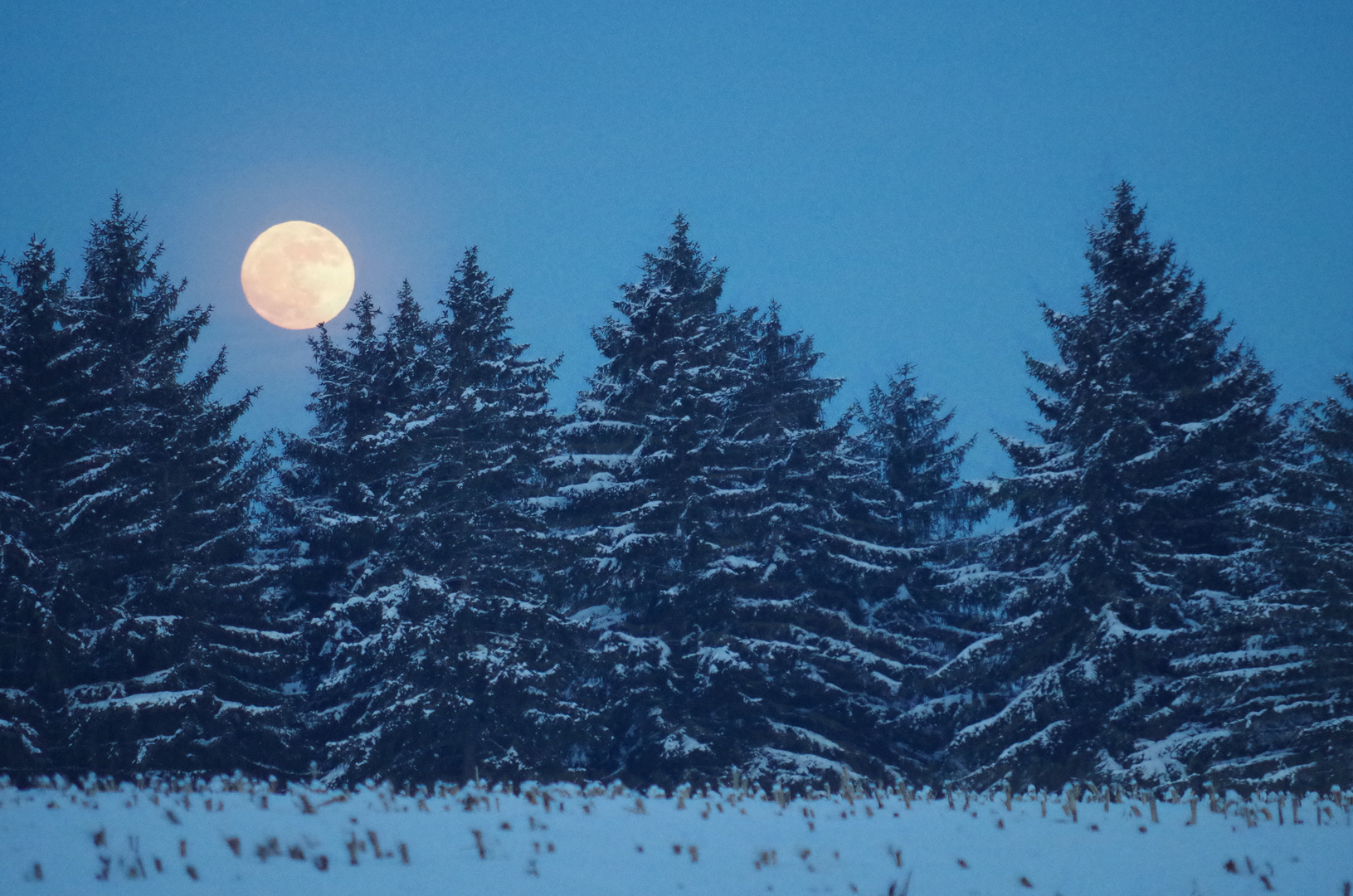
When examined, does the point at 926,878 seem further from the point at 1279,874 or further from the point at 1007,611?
the point at 1007,611

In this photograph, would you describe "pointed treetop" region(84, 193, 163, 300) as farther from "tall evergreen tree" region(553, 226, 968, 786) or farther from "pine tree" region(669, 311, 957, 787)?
"pine tree" region(669, 311, 957, 787)

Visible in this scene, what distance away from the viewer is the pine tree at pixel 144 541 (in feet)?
56.5

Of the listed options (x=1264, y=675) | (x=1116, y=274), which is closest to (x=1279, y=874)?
(x=1264, y=675)

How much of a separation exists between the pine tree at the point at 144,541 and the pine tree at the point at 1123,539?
49.0ft

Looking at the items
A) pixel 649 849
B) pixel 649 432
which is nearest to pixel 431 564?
pixel 649 432

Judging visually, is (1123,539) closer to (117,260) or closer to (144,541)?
(144,541)

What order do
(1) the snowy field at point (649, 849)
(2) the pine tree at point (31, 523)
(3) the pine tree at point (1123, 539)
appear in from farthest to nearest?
(3) the pine tree at point (1123, 539)
(2) the pine tree at point (31, 523)
(1) the snowy field at point (649, 849)

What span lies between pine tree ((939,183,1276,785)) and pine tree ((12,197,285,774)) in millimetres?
14944

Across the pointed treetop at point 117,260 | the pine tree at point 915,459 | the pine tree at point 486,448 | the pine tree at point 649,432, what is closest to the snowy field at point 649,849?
the pine tree at point 486,448

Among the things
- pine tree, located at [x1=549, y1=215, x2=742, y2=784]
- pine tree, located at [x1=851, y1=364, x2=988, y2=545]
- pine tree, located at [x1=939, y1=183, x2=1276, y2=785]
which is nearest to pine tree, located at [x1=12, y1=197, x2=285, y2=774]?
pine tree, located at [x1=549, y1=215, x2=742, y2=784]

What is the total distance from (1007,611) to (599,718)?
9141 millimetres

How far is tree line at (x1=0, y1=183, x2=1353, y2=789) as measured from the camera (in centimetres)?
1698

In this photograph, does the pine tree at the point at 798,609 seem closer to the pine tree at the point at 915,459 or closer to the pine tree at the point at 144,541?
the pine tree at the point at 915,459

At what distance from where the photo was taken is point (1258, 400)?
61.4 feet
